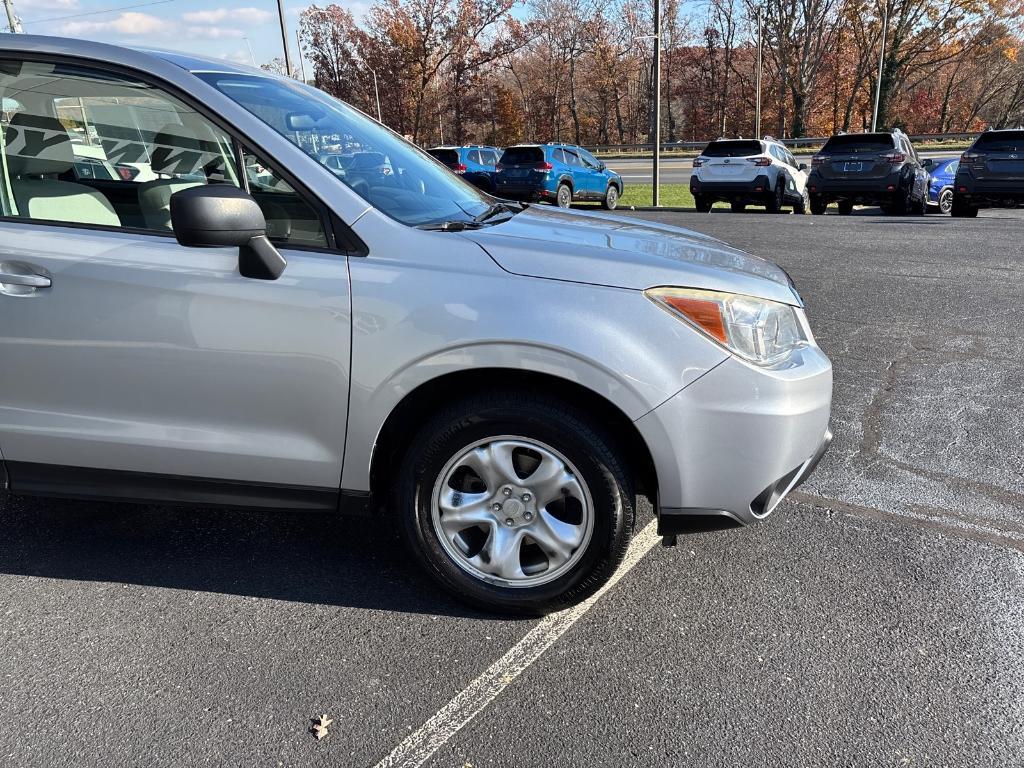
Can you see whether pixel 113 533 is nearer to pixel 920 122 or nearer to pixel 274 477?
pixel 274 477

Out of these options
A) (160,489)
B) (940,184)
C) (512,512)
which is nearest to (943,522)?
(512,512)

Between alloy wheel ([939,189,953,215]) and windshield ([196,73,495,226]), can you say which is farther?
alloy wheel ([939,189,953,215])

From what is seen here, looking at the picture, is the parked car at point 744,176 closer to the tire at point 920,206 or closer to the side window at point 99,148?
the tire at point 920,206

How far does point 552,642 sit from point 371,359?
112 centimetres

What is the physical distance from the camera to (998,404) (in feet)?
15.7

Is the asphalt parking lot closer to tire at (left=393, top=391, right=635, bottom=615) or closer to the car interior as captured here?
tire at (left=393, top=391, right=635, bottom=615)

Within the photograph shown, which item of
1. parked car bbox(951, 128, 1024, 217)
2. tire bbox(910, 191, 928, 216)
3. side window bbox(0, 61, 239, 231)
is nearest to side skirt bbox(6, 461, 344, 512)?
side window bbox(0, 61, 239, 231)

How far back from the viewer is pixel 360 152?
10.3 ft

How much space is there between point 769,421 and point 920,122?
6901 centimetres

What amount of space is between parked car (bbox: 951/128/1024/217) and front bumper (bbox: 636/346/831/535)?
15.1m

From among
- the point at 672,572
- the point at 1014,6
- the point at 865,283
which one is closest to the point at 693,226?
the point at 865,283

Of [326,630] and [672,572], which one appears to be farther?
[672,572]

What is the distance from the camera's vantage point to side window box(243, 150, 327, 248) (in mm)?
2623

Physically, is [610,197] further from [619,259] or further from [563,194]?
[619,259]
